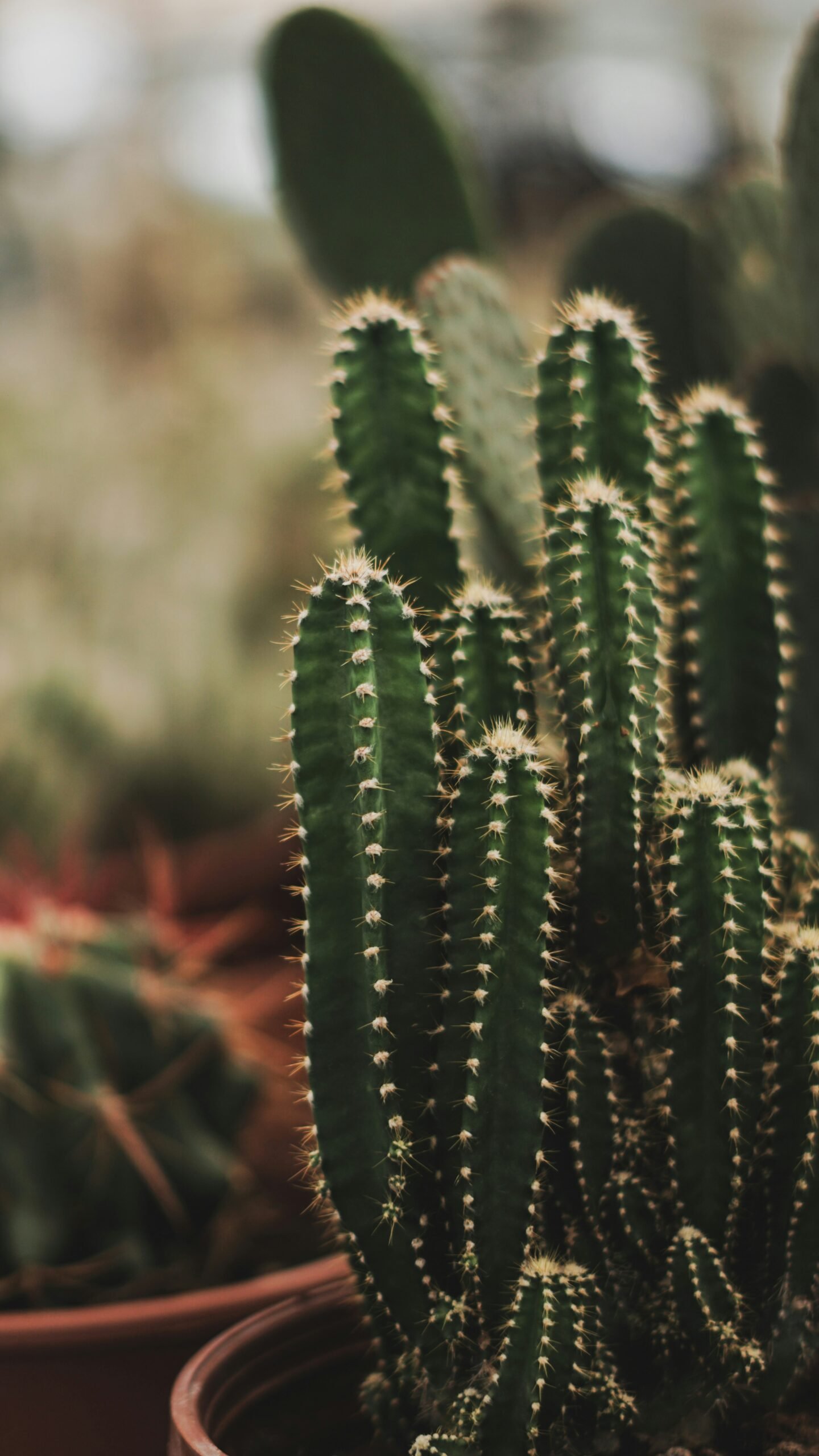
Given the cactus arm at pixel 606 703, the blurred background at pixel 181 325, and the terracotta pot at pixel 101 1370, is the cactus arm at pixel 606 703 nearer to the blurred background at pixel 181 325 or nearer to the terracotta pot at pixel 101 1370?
the terracotta pot at pixel 101 1370

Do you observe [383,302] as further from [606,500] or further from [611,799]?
[611,799]

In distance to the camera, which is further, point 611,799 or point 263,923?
point 263,923

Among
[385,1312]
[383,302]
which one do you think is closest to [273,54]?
[383,302]

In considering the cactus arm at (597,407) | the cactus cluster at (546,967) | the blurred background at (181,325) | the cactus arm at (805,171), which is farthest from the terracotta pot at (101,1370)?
the blurred background at (181,325)

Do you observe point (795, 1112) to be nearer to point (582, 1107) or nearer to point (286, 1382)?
point (582, 1107)

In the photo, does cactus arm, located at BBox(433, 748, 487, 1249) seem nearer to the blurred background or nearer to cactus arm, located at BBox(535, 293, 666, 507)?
cactus arm, located at BBox(535, 293, 666, 507)

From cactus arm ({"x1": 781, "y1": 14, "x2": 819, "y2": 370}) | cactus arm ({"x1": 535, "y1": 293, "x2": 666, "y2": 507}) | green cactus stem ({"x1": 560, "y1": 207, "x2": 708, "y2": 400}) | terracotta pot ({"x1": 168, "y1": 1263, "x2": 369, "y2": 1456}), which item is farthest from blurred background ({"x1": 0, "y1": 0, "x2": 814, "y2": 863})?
terracotta pot ({"x1": 168, "y1": 1263, "x2": 369, "y2": 1456})
